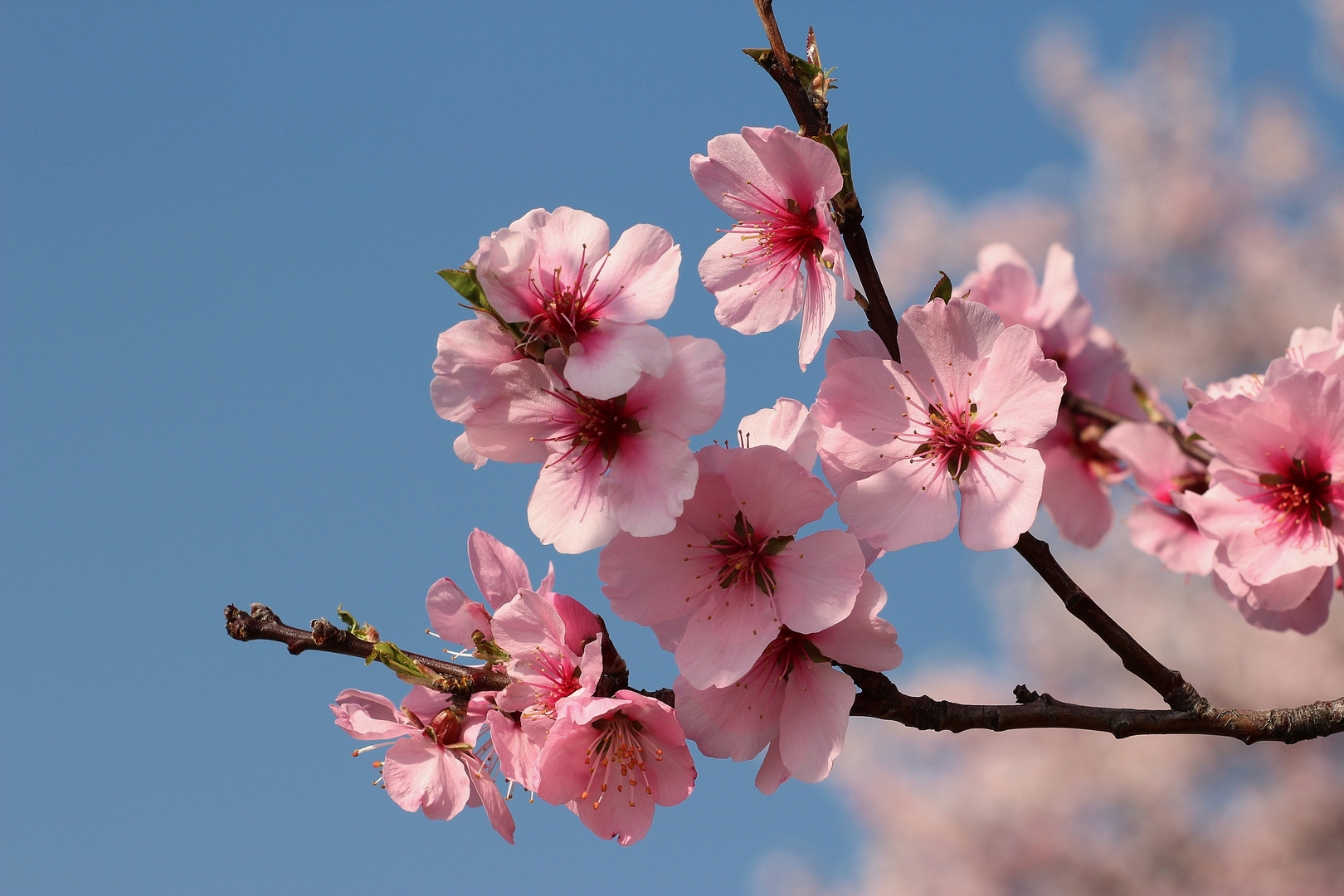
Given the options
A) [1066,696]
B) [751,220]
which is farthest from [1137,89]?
[751,220]

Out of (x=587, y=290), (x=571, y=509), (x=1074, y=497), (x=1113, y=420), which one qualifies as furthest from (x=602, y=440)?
(x=1074, y=497)

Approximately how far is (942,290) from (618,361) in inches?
24.0

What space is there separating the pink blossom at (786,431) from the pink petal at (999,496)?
29 centimetres

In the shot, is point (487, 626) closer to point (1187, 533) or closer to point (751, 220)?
point (751, 220)

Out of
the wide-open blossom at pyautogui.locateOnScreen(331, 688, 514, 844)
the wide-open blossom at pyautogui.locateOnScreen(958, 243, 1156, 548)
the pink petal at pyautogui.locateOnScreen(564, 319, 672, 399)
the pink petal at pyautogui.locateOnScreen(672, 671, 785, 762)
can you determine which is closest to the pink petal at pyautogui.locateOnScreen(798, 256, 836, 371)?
the pink petal at pyautogui.locateOnScreen(564, 319, 672, 399)

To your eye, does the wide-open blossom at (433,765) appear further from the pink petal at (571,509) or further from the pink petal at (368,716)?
the pink petal at (571,509)

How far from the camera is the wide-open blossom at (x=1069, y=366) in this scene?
3121mm

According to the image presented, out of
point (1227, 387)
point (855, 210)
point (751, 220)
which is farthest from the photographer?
point (1227, 387)

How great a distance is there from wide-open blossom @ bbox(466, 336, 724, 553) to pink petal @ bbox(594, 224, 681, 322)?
12 cm

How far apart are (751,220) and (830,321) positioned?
29cm

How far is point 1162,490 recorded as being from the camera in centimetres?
273

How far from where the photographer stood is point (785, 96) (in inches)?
64.2

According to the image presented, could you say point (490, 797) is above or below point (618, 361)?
below

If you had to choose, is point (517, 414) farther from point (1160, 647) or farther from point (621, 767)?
point (1160, 647)
